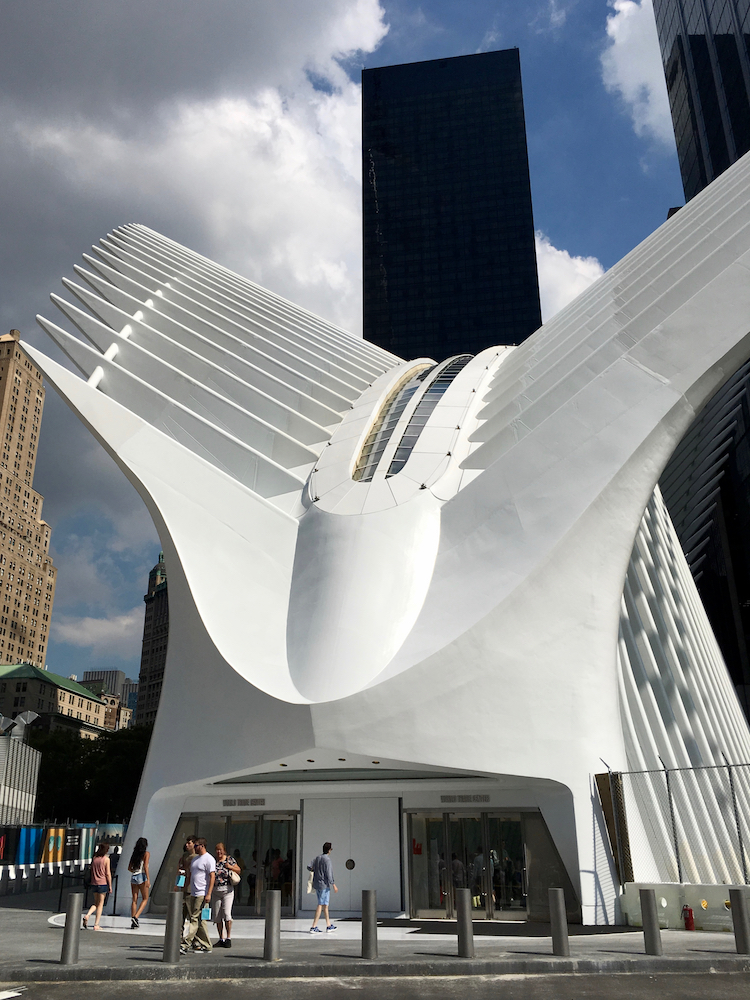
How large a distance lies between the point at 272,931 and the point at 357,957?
46.6 inches

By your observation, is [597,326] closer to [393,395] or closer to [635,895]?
[393,395]

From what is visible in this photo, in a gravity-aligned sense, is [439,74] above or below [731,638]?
above

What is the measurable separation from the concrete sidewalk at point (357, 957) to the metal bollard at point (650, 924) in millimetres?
214

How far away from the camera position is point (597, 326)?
23219mm

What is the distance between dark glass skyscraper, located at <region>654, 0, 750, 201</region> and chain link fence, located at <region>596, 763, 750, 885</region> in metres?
44.1

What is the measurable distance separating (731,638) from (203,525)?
36.3 metres

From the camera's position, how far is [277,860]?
1889 centimetres

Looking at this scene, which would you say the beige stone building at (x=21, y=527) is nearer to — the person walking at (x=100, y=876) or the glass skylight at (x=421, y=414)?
the glass skylight at (x=421, y=414)

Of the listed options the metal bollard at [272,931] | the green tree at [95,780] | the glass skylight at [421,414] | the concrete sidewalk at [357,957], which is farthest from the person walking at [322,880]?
the green tree at [95,780]

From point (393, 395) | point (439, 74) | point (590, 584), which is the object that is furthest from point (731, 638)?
point (439, 74)

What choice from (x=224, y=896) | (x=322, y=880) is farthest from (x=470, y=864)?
(x=224, y=896)

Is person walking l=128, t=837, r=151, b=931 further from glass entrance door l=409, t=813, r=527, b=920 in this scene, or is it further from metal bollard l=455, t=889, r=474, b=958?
metal bollard l=455, t=889, r=474, b=958

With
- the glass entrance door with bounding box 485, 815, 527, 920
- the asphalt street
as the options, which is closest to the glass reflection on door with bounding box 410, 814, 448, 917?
the glass entrance door with bounding box 485, 815, 527, 920

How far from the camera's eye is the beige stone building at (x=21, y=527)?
135 metres
